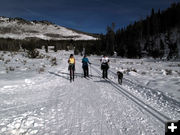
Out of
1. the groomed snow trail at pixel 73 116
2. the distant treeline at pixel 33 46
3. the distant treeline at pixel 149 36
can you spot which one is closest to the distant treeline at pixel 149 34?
the distant treeline at pixel 149 36

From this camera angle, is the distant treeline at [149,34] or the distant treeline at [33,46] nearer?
the distant treeline at [149,34]

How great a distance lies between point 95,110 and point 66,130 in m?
1.42

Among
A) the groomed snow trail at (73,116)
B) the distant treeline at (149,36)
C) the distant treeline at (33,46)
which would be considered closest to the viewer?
the groomed snow trail at (73,116)

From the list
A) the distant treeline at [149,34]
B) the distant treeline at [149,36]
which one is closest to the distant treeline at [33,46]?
the distant treeline at [149,36]

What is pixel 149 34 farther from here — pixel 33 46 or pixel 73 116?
pixel 73 116

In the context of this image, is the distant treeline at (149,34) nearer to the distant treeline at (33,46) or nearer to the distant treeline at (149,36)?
the distant treeline at (149,36)

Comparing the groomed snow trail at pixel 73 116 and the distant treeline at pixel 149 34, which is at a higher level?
the distant treeline at pixel 149 34

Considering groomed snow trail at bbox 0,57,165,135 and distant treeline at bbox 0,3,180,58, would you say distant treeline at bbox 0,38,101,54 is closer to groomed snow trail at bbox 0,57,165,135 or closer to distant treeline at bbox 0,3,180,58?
distant treeline at bbox 0,3,180,58

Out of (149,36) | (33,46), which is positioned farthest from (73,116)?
(33,46)

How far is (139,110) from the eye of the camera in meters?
4.43

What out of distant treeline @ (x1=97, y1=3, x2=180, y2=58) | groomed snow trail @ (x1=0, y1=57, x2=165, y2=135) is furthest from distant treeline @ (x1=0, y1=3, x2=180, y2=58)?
groomed snow trail @ (x1=0, y1=57, x2=165, y2=135)

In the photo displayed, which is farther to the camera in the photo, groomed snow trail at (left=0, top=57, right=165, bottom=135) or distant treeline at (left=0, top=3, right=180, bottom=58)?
distant treeline at (left=0, top=3, right=180, bottom=58)

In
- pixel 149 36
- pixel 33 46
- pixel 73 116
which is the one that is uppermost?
pixel 149 36

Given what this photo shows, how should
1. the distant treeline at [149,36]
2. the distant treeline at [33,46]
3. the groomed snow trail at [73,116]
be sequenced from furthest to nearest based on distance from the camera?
1. the distant treeline at [33,46]
2. the distant treeline at [149,36]
3. the groomed snow trail at [73,116]
